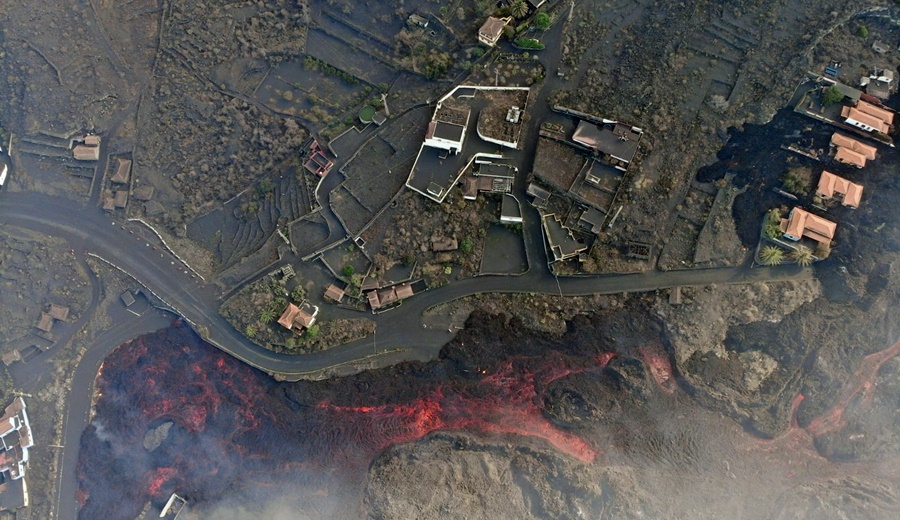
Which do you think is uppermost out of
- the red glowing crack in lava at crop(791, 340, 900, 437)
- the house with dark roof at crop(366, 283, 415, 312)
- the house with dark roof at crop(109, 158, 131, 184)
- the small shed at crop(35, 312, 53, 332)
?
the red glowing crack in lava at crop(791, 340, 900, 437)

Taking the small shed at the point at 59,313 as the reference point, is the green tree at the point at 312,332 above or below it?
above

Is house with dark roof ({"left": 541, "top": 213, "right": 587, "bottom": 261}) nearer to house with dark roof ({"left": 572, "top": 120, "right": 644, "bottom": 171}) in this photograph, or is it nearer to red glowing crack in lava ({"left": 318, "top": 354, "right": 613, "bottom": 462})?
house with dark roof ({"left": 572, "top": 120, "right": 644, "bottom": 171})

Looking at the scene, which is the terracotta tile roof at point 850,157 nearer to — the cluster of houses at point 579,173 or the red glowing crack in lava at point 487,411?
the cluster of houses at point 579,173

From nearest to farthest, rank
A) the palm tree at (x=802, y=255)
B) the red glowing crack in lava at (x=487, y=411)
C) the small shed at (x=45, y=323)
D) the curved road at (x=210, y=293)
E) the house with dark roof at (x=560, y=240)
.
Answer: the palm tree at (x=802, y=255), the red glowing crack in lava at (x=487, y=411), the house with dark roof at (x=560, y=240), the curved road at (x=210, y=293), the small shed at (x=45, y=323)

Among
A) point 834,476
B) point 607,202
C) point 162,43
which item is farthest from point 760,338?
point 162,43

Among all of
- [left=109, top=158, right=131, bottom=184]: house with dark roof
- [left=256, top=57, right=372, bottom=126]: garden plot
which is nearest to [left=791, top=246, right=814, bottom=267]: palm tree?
[left=256, top=57, right=372, bottom=126]: garden plot

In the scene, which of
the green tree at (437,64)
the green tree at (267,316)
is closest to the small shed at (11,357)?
the green tree at (267,316)
